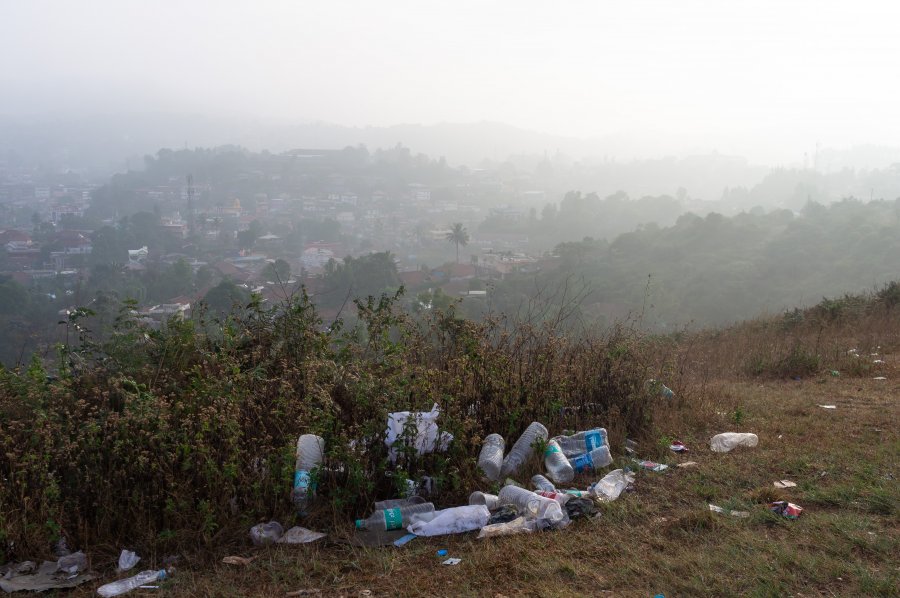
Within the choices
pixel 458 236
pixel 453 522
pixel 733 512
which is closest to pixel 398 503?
pixel 453 522

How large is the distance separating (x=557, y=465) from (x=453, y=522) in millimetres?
794

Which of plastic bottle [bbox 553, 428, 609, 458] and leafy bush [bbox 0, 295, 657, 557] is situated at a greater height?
leafy bush [bbox 0, 295, 657, 557]

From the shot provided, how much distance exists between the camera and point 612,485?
10.3 feet

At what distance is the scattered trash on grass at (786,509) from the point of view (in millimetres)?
2771

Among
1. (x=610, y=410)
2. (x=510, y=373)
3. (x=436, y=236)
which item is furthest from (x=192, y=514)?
(x=436, y=236)

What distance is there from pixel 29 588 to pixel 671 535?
7.82 ft

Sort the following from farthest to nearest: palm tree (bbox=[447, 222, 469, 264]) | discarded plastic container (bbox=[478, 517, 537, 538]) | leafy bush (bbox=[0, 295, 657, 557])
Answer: palm tree (bbox=[447, 222, 469, 264]) < discarded plastic container (bbox=[478, 517, 537, 538]) < leafy bush (bbox=[0, 295, 657, 557])

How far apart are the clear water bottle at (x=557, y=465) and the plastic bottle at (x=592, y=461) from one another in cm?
7

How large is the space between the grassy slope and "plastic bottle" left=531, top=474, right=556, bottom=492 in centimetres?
32

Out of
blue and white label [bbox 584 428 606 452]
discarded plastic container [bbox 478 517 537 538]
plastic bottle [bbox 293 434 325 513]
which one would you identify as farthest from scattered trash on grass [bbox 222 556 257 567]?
blue and white label [bbox 584 428 606 452]

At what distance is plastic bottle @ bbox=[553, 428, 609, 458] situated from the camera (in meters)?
3.54

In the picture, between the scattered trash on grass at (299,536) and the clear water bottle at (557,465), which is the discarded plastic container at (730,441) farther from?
the scattered trash on grass at (299,536)

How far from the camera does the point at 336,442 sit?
2910mm

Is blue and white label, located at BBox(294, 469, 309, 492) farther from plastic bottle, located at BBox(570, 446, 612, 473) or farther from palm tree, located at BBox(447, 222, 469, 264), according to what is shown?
palm tree, located at BBox(447, 222, 469, 264)
